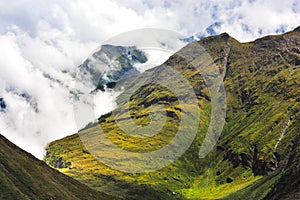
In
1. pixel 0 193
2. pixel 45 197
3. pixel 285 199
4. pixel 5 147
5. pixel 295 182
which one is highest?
pixel 295 182

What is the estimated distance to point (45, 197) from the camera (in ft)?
429

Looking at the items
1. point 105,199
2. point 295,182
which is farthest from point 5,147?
point 295,182

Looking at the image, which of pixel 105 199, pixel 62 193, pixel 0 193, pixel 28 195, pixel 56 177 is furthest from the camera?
pixel 105 199

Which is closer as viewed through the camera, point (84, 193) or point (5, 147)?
point (5, 147)

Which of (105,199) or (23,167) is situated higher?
(105,199)

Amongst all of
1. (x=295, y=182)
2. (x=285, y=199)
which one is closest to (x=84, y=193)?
(x=285, y=199)

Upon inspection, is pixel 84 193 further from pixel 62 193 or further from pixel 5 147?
pixel 5 147

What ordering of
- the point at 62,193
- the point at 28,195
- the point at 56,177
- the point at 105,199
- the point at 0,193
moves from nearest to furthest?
the point at 0,193 < the point at 28,195 < the point at 62,193 < the point at 56,177 < the point at 105,199

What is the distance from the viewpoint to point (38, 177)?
143750 mm

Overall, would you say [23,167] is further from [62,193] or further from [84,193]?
[84,193]

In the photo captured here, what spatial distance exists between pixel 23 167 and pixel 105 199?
5891cm

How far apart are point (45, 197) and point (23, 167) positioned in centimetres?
2001

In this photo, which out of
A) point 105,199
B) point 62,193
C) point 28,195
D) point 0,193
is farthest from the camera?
point 105,199

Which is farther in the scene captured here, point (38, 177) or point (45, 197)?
point (38, 177)
